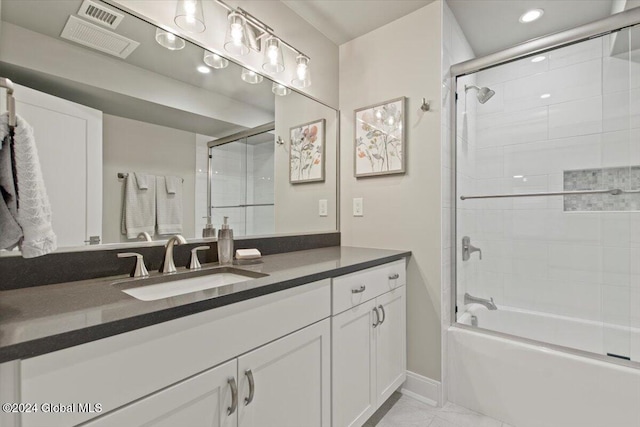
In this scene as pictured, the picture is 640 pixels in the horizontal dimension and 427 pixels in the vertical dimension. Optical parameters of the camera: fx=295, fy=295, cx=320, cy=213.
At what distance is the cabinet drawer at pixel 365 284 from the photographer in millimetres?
1299

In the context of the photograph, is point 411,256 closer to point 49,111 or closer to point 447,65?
point 447,65

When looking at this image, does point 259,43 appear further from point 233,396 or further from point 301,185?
point 233,396

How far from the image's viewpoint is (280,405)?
3.35 ft

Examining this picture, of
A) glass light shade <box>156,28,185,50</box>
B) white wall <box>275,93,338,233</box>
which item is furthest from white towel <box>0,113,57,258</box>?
white wall <box>275,93,338,233</box>

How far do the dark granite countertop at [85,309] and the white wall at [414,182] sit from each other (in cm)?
96

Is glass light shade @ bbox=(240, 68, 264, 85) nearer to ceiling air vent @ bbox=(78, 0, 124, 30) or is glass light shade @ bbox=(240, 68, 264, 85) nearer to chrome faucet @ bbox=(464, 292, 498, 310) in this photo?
ceiling air vent @ bbox=(78, 0, 124, 30)

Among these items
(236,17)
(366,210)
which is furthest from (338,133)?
(236,17)

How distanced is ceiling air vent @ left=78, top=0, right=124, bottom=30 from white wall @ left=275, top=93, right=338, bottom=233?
34.2 inches

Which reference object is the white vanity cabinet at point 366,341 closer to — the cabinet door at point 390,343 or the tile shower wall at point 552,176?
the cabinet door at point 390,343

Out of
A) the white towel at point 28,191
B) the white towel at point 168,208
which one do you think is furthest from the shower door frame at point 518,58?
the white towel at point 28,191

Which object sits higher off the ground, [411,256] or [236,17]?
[236,17]

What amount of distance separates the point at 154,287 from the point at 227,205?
59 centimetres

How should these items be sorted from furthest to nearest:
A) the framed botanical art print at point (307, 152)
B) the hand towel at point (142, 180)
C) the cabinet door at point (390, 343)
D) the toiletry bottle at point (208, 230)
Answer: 1. the framed botanical art print at point (307, 152)
2. the cabinet door at point (390, 343)
3. the toiletry bottle at point (208, 230)
4. the hand towel at point (142, 180)

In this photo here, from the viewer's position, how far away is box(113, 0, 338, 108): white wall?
131 cm
